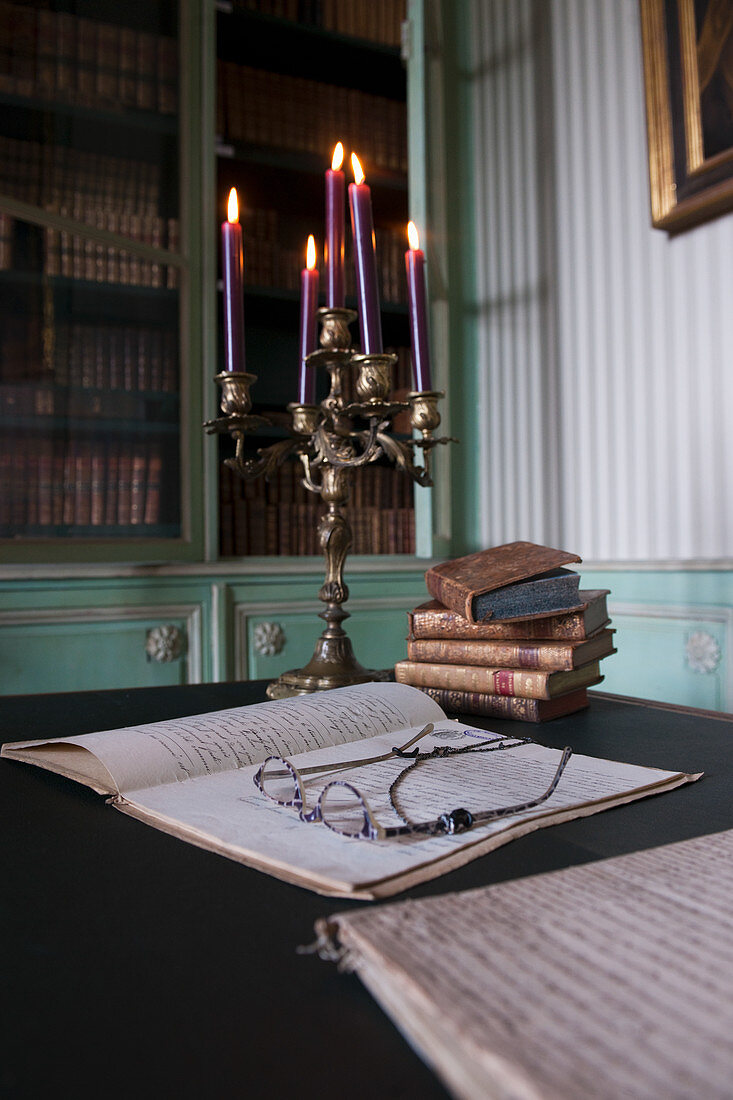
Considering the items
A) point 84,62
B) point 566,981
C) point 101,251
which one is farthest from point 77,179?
point 566,981

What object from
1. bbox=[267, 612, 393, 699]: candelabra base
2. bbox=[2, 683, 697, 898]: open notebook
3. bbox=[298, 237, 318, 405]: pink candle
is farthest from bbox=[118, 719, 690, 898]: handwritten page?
bbox=[298, 237, 318, 405]: pink candle

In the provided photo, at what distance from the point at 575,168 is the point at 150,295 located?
1077mm

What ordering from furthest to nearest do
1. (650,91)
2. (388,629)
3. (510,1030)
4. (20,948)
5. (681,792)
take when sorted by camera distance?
(388,629) < (650,91) < (681,792) < (20,948) < (510,1030)

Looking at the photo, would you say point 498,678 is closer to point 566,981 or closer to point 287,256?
point 566,981

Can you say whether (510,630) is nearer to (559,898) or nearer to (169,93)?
(559,898)

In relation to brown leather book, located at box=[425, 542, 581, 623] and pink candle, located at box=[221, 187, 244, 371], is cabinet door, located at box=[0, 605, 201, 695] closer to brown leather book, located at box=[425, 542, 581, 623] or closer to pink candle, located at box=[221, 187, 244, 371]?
pink candle, located at box=[221, 187, 244, 371]

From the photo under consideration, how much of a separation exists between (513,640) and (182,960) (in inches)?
21.0

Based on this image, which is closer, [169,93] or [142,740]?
[142,740]

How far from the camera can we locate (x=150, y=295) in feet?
6.23

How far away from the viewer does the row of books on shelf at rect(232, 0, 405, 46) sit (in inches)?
85.7

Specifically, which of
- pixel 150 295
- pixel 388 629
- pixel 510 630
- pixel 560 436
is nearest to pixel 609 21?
pixel 560 436

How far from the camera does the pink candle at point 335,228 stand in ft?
2.89

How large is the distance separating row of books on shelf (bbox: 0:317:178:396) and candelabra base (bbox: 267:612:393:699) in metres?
1.13

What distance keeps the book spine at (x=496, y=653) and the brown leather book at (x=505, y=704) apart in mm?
31
